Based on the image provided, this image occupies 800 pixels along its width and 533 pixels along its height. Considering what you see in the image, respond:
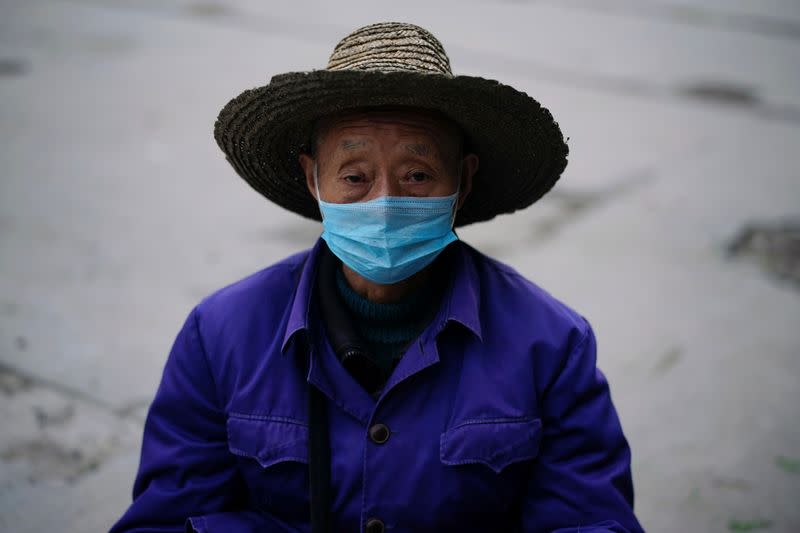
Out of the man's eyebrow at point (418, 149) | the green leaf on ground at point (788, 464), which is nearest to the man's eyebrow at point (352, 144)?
the man's eyebrow at point (418, 149)

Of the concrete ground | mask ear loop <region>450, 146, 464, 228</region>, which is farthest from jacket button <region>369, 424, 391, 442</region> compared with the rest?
the concrete ground

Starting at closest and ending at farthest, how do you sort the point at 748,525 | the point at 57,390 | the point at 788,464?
the point at 748,525, the point at 788,464, the point at 57,390

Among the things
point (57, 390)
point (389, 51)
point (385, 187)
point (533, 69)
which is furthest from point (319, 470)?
point (533, 69)

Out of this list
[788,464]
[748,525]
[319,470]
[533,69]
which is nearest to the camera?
[319,470]

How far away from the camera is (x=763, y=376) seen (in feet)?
12.3

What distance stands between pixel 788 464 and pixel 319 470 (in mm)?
2137

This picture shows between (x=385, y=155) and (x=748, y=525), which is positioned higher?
(x=385, y=155)

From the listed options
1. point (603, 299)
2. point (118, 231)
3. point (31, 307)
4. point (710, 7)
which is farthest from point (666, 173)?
point (710, 7)

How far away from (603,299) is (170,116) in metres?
3.96

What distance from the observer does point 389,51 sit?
199 centimetres

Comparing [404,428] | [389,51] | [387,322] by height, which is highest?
[389,51]

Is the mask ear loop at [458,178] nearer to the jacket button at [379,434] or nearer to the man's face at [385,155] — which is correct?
the man's face at [385,155]

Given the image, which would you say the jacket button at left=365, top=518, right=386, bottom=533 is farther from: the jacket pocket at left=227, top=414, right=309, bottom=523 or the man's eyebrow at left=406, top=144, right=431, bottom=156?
the man's eyebrow at left=406, top=144, right=431, bottom=156

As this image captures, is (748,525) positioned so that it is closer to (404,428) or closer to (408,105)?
(404,428)
